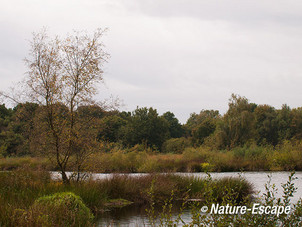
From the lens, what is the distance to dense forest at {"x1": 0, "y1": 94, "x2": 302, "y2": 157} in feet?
59.3

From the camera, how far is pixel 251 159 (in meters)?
39.0

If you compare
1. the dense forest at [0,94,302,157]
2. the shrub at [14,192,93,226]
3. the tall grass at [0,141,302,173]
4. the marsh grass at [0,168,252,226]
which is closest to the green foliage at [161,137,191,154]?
the dense forest at [0,94,302,157]

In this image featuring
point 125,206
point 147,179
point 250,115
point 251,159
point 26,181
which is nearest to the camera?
point 26,181

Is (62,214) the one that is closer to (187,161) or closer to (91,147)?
(91,147)

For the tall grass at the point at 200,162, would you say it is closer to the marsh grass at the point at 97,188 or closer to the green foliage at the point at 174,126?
the marsh grass at the point at 97,188

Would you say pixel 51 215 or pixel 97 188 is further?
pixel 97 188

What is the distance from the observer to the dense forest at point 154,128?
712 inches

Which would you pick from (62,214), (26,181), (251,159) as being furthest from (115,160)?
(62,214)

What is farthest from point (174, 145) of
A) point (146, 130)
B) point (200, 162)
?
point (200, 162)

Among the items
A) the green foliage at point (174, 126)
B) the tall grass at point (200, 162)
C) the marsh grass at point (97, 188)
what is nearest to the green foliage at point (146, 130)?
the green foliage at point (174, 126)

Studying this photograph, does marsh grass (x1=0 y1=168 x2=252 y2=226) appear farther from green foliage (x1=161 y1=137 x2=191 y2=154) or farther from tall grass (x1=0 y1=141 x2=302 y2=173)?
green foliage (x1=161 y1=137 x2=191 y2=154)

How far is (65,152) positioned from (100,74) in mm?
3793

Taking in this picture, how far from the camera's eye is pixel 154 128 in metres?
77.0

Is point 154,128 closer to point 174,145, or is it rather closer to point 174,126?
point 174,145
